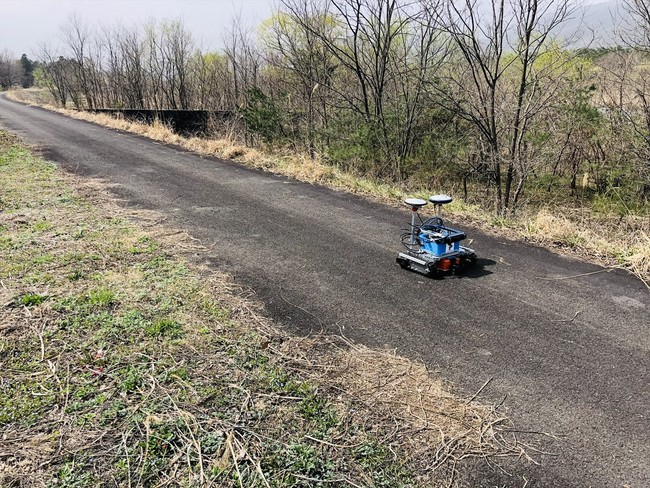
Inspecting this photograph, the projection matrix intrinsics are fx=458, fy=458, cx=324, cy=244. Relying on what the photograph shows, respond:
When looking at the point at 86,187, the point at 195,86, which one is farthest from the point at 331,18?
the point at 195,86

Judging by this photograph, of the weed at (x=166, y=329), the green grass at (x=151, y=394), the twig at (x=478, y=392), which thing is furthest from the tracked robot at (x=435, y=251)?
the weed at (x=166, y=329)

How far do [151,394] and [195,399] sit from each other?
273 mm

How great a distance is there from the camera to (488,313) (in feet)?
12.2

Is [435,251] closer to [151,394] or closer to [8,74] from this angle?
[151,394]

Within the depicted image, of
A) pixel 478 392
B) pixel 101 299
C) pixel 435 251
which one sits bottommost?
pixel 478 392

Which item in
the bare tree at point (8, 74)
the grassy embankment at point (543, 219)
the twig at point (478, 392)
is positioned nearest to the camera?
the twig at point (478, 392)

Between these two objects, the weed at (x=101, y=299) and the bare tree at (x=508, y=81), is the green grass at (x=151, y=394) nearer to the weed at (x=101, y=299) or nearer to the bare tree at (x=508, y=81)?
the weed at (x=101, y=299)

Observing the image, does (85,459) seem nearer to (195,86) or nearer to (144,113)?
(144,113)

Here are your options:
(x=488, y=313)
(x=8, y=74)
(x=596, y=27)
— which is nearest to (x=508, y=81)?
(x=596, y=27)

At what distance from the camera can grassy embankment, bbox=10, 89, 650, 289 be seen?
4.81 m

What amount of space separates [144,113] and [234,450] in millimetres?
18995

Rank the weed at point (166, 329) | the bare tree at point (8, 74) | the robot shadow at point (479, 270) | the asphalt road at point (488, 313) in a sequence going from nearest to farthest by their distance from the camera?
the asphalt road at point (488, 313)
the weed at point (166, 329)
the robot shadow at point (479, 270)
the bare tree at point (8, 74)

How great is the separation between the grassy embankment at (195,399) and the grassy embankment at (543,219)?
300 cm

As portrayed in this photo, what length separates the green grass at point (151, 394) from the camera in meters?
2.22
